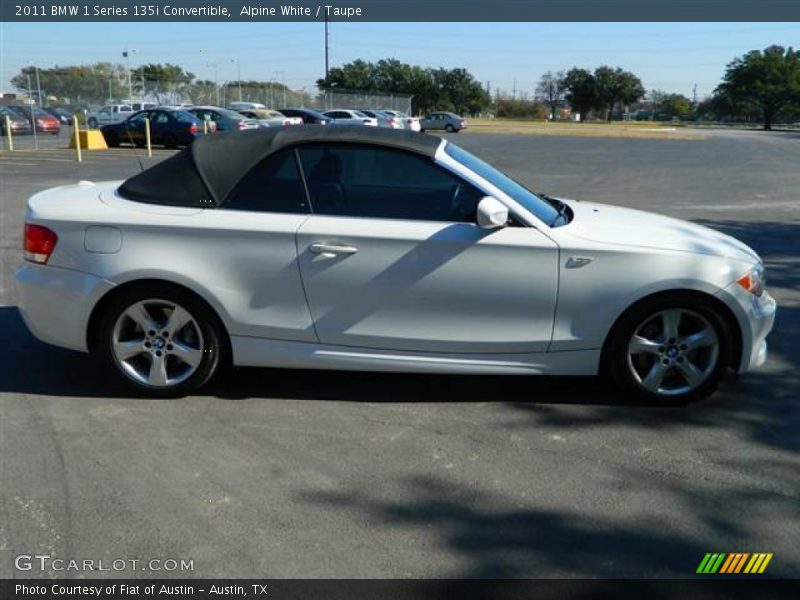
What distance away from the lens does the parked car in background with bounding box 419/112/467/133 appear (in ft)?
176

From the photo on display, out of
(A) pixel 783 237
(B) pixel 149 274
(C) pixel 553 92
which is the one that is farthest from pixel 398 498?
(C) pixel 553 92

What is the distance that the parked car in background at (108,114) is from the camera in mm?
39031

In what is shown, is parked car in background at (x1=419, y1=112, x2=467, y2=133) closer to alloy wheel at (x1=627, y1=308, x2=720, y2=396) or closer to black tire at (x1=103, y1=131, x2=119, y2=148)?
Result: black tire at (x1=103, y1=131, x2=119, y2=148)

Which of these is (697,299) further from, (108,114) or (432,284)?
(108,114)

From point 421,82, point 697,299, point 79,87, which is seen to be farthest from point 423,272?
point 421,82

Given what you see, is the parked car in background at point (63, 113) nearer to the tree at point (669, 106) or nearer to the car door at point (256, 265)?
the car door at point (256, 265)

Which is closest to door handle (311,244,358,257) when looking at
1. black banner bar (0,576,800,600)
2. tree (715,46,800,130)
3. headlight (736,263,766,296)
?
black banner bar (0,576,800,600)

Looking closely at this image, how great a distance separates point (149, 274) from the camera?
13.9 feet

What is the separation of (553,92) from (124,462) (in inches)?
5147

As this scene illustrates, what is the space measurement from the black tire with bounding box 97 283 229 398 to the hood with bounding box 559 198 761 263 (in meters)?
2.19

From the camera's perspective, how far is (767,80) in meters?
103

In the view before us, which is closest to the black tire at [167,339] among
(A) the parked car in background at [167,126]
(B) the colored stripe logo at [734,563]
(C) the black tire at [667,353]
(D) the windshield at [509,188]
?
(D) the windshield at [509,188]

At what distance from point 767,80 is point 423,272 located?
11513 centimetres

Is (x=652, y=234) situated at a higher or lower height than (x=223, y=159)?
lower
